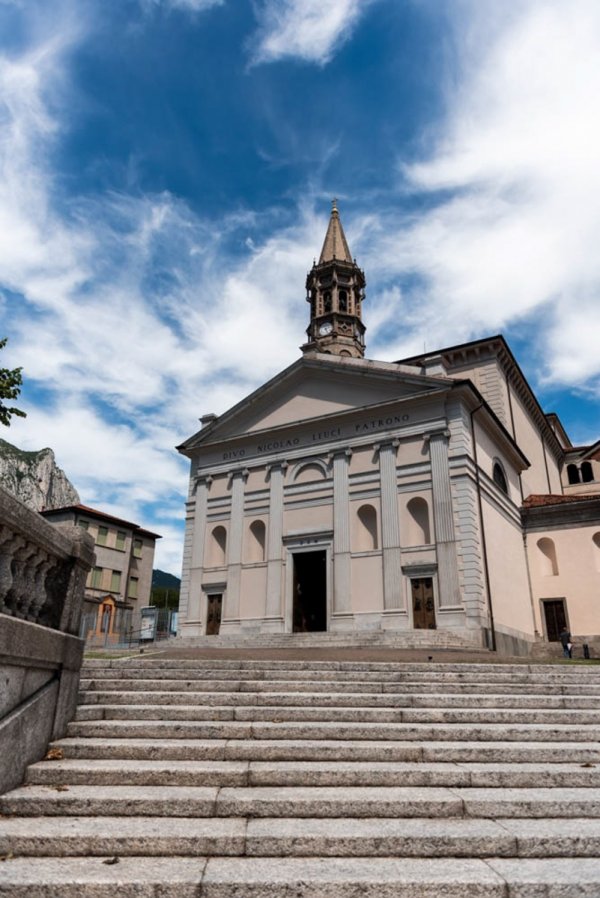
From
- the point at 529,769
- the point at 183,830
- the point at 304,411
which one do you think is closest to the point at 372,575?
the point at 304,411

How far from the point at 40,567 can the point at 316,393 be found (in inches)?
854

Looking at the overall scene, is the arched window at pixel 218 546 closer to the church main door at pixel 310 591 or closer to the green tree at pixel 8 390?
the church main door at pixel 310 591

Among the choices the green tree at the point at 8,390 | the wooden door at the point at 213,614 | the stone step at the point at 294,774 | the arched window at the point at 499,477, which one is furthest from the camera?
the wooden door at the point at 213,614

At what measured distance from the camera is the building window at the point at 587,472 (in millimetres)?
39753

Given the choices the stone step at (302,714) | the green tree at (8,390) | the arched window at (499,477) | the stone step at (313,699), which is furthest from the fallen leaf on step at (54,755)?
the arched window at (499,477)

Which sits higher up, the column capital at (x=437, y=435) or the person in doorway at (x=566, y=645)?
the column capital at (x=437, y=435)

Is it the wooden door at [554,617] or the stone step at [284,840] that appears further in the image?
the wooden door at [554,617]

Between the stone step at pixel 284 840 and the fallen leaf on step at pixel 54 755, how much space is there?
1.16 metres

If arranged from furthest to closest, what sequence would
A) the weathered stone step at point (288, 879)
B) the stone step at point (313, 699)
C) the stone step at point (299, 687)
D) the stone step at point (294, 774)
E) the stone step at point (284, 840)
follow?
the stone step at point (299, 687), the stone step at point (313, 699), the stone step at point (294, 774), the stone step at point (284, 840), the weathered stone step at point (288, 879)

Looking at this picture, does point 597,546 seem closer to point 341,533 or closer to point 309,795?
point 341,533

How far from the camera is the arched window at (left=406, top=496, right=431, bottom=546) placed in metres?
22.6

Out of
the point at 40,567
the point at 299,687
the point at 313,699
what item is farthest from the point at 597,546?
the point at 40,567

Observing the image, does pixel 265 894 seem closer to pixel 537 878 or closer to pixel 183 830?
pixel 183 830

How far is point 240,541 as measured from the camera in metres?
26.6
